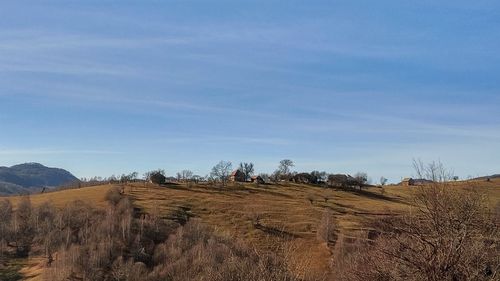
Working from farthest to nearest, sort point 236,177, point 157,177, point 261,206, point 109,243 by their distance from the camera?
point 236,177 < point 157,177 < point 261,206 < point 109,243

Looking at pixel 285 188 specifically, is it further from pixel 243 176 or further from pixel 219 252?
pixel 219 252

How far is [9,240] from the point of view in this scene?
4712 inches

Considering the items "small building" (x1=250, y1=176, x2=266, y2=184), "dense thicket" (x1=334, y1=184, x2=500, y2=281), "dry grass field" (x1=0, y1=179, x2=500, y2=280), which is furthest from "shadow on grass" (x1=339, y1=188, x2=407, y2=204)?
"dense thicket" (x1=334, y1=184, x2=500, y2=281)

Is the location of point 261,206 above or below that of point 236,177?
below

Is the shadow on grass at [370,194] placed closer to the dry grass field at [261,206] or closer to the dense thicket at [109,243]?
the dry grass field at [261,206]

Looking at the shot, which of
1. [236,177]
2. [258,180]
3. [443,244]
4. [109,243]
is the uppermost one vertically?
[236,177]

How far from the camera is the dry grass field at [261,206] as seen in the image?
11881 centimetres

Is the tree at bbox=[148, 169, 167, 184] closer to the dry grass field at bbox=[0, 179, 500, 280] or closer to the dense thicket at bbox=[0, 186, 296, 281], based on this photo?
the dry grass field at bbox=[0, 179, 500, 280]

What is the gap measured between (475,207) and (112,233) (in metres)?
107

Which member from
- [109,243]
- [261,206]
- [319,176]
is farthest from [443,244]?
[319,176]

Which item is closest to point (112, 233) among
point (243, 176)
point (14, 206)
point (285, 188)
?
point (14, 206)

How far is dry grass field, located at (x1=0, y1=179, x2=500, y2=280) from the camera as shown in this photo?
4678 inches

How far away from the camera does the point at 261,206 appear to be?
147 meters

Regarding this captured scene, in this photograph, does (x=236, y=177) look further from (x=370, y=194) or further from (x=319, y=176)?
(x=370, y=194)
